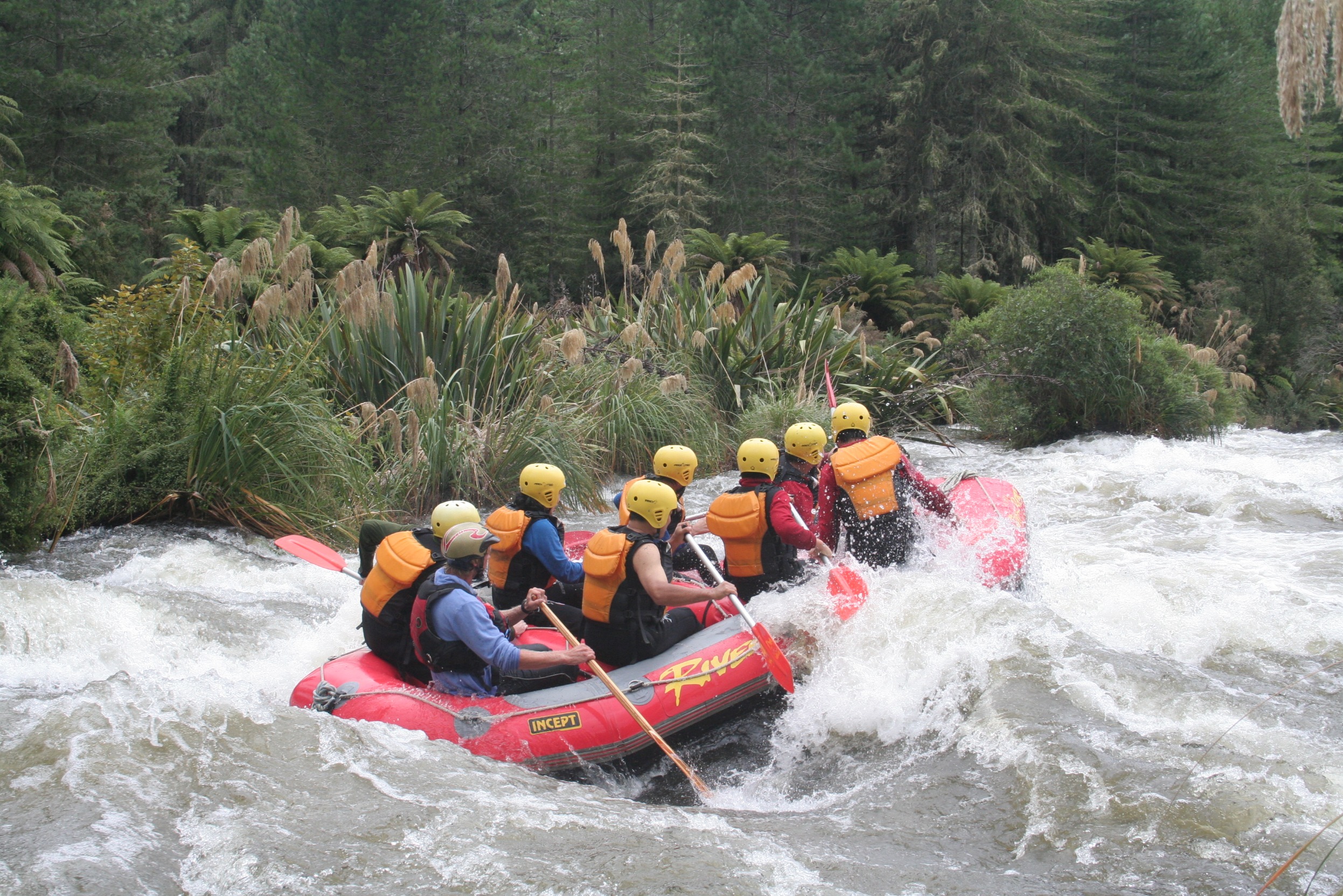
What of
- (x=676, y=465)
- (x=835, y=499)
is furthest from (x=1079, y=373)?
(x=676, y=465)

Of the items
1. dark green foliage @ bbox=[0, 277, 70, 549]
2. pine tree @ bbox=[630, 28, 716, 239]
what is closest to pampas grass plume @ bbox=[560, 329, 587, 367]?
dark green foliage @ bbox=[0, 277, 70, 549]

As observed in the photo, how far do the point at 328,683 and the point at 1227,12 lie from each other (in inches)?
1520

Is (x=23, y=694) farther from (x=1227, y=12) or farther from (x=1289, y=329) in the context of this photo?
(x=1227, y=12)

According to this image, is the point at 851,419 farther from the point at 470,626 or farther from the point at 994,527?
the point at 470,626

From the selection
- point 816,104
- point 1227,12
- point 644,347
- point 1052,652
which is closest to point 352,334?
point 644,347

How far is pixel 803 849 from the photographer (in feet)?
12.0

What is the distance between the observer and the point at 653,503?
490 centimetres

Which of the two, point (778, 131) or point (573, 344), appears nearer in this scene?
point (573, 344)

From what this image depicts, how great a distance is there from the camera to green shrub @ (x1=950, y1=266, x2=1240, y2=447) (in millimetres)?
13117

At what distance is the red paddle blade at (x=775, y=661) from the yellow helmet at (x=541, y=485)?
4.38 feet

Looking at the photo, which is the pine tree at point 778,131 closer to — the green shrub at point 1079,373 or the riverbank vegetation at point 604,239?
the riverbank vegetation at point 604,239

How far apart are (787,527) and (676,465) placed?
667mm

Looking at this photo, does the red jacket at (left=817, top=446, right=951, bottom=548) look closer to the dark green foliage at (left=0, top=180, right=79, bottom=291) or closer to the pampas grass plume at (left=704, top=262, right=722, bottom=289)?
the pampas grass plume at (left=704, top=262, right=722, bottom=289)

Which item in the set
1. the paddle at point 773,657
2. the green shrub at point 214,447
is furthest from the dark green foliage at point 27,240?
the paddle at point 773,657
